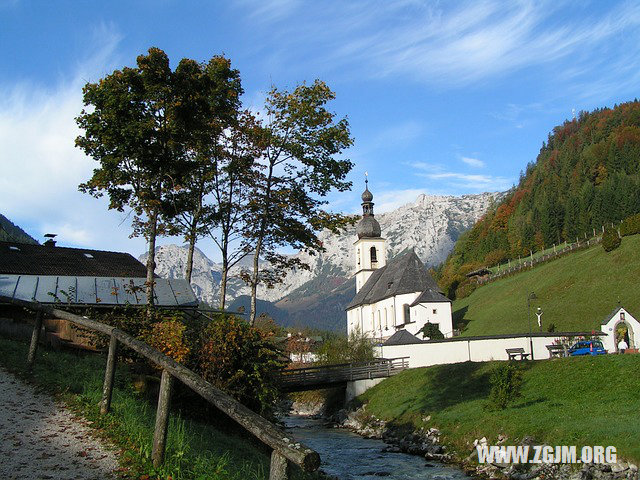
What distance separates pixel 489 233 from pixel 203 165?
118 metres

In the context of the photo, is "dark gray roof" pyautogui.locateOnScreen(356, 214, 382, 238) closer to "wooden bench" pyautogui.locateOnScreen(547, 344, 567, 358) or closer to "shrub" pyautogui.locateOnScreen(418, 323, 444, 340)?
Result: "shrub" pyautogui.locateOnScreen(418, 323, 444, 340)

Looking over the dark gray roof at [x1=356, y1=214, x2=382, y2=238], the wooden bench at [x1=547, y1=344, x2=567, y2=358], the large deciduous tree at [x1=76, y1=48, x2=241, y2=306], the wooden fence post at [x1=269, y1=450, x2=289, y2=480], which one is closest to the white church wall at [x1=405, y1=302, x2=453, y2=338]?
the dark gray roof at [x1=356, y1=214, x2=382, y2=238]

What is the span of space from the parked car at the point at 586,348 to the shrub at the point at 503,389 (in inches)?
514

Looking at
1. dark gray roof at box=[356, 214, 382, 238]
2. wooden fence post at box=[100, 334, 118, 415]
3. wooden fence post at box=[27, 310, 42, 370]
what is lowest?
wooden fence post at box=[100, 334, 118, 415]

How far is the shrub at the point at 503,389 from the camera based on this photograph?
22547mm

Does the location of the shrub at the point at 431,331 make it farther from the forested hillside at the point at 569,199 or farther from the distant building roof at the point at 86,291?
the distant building roof at the point at 86,291

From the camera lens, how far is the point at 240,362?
1374 cm

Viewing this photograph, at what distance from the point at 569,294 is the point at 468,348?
31.4 metres

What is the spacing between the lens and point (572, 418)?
1858 cm

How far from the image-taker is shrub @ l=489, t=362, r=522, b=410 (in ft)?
74.0

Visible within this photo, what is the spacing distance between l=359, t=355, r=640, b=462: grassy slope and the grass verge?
10447 millimetres

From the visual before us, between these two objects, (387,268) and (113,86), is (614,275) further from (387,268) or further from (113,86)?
(113,86)

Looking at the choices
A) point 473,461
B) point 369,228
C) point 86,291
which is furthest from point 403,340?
point 369,228

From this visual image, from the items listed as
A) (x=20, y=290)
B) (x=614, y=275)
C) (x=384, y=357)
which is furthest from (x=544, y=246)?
(x=20, y=290)
